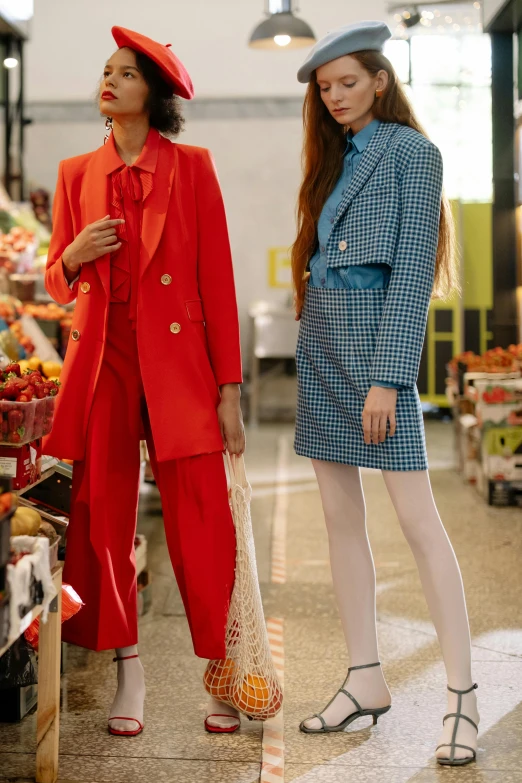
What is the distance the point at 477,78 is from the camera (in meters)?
11.2

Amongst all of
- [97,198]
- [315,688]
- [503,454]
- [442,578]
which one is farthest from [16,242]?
[442,578]

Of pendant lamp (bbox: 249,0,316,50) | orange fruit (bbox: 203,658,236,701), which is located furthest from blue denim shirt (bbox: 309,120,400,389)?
pendant lamp (bbox: 249,0,316,50)

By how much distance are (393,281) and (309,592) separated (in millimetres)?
2016

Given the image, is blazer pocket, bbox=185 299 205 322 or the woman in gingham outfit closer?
the woman in gingham outfit

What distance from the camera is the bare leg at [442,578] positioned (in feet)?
7.63

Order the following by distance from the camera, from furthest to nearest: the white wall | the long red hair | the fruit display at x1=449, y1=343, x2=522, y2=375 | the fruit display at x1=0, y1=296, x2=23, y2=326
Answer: the white wall, the fruit display at x1=449, y1=343, x2=522, y2=375, the fruit display at x1=0, y1=296, x2=23, y2=326, the long red hair

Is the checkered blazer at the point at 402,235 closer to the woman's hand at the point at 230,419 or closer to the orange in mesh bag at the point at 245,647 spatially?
the woman's hand at the point at 230,419

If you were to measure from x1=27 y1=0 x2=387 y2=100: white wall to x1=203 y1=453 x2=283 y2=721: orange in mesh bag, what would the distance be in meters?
9.47

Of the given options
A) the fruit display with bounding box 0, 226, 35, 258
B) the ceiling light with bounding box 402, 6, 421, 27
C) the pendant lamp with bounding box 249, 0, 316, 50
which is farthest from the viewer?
the ceiling light with bounding box 402, 6, 421, 27

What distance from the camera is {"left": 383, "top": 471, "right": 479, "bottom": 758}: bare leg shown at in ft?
7.63

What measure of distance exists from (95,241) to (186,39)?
9571 mm

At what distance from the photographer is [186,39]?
1116 cm

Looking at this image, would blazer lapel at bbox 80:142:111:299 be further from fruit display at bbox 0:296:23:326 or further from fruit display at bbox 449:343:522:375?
fruit display at bbox 449:343:522:375

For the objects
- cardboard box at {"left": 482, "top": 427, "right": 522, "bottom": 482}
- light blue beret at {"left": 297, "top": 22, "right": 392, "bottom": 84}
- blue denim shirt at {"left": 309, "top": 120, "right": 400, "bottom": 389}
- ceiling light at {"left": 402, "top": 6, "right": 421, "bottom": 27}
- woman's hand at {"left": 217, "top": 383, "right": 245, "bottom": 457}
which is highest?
ceiling light at {"left": 402, "top": 6, "right": 421, "bottom": 27}
